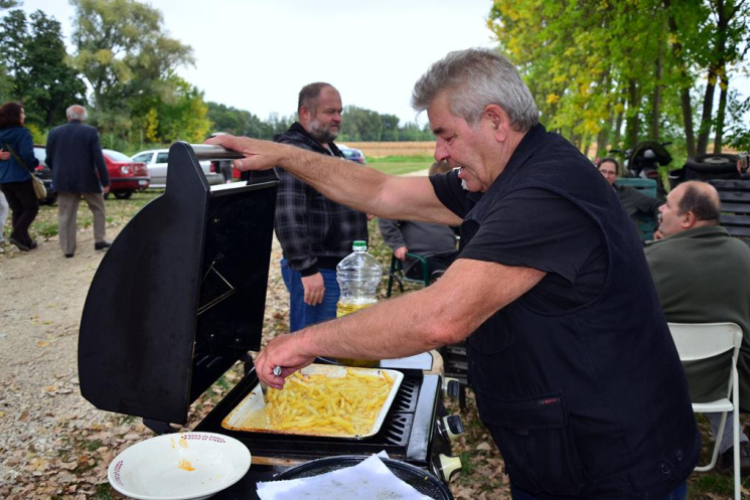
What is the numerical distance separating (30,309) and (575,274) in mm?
6844

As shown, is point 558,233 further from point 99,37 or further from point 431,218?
point 99,37

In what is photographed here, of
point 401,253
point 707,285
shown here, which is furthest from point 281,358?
point 401,253

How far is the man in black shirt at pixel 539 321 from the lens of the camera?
137cm

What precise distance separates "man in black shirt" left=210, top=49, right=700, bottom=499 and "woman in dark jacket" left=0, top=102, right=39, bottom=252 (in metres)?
8.38

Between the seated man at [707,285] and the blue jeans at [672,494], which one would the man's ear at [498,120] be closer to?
the blue jeans at [672,494]

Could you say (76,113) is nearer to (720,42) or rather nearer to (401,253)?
(401,253)

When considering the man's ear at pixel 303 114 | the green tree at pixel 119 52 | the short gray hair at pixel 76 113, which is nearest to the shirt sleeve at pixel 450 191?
the man's ear at pixel 303 114

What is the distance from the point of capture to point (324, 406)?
1.92 meters

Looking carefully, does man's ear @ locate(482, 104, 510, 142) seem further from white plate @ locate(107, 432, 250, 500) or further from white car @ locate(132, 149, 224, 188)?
white car @ locate(132, 149, 224, 188)

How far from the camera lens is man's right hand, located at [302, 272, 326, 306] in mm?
3621

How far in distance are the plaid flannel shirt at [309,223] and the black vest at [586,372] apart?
210 centimetres

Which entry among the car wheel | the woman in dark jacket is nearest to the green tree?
the car wheel

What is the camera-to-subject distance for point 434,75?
165 centimetres

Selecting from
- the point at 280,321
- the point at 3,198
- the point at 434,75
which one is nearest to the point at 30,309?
the point at 3,198
